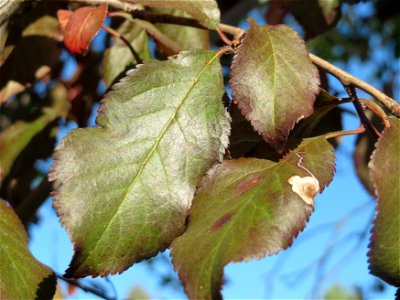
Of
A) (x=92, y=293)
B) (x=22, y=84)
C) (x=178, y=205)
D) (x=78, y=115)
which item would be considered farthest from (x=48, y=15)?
(x=178, y=205)

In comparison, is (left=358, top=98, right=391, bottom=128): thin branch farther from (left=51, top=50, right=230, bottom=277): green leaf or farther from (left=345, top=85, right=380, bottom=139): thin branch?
(left=51, top=50, right=230, bottom=277): green leaf

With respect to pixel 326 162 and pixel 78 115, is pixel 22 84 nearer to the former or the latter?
pixel 78 115

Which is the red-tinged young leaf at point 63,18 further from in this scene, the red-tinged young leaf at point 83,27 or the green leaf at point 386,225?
the green leaf at point 386,225

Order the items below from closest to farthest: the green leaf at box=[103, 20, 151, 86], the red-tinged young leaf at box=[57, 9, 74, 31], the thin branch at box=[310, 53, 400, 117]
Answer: the thin branch at box=[310, 53, 400, 117]
the red-tinged young leaf at box=[57, 9, 74, 31]
the green leaf at box=[103, 20, 151, 86]

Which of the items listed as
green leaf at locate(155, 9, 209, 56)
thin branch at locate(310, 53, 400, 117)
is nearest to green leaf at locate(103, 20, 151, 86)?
green leaf at locate(155, 9, 209, 56)

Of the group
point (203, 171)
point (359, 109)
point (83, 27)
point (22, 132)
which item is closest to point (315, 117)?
point (359, 109)

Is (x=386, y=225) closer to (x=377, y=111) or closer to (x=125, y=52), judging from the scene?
(x=377, y=111)

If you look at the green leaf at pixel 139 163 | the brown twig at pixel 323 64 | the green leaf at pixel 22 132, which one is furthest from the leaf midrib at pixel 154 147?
the green leaf at pixel 22 132
